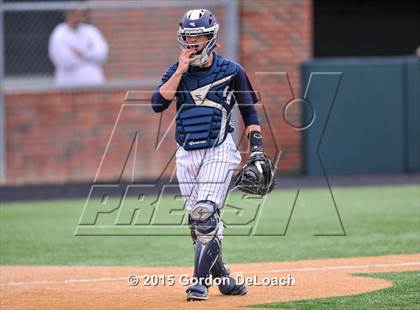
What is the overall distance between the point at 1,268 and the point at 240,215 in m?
4.09

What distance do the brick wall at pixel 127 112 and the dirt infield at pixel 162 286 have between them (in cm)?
703

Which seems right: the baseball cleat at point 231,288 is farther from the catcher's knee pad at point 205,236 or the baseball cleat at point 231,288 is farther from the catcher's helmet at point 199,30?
the catcher's helmet at point 199,30

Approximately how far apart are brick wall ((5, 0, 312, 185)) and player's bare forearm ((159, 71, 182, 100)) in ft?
29.1

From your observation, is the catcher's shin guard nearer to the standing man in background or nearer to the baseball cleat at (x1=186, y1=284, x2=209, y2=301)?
the baseball cleat at (x1=186, y1=284, x2=209, y2=301)

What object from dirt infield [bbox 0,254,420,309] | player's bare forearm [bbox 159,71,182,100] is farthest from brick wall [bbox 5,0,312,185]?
player's bare forearm [bbox 159,71,182,100]

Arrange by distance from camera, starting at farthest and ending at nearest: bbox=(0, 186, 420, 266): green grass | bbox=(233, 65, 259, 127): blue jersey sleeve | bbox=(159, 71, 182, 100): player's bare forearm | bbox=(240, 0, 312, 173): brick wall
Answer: bbox=(240, 0, 312, 173): brick wall → bbox=(0, 186, 420, 266): green grass → bbox=(233, 65, 259, 127): blue jersey sleeve → bbox=(159, 71, 182, 100): player's bare forearm

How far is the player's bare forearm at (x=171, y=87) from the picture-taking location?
744 cm

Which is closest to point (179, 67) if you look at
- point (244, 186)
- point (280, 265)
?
point (244, 186)

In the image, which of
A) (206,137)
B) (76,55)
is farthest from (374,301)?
(76,55)

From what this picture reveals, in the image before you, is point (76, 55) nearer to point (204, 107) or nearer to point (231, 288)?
point (204, 107)

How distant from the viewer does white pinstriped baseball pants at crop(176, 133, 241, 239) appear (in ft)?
24.6

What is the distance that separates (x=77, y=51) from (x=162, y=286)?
349 inches

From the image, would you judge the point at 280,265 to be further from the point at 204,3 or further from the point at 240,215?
the point at 204,3

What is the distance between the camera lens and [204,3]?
56.1 feet
